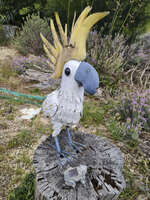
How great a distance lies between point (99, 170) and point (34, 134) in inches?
55.6

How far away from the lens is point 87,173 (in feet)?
4.33

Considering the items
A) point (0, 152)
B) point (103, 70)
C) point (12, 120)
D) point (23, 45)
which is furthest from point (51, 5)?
point (0, 152)

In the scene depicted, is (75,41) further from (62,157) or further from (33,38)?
(33,38)

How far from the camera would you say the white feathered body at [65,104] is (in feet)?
4.34

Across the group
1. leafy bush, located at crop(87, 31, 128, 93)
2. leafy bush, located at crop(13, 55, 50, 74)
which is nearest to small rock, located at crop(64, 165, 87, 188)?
leafy bush, located at crop(87, 31, 128, 93)

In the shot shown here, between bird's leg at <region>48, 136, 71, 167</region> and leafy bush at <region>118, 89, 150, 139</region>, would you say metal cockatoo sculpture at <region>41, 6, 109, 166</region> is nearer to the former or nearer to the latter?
bird's leg at <region>48, 136, 71, 167</region>

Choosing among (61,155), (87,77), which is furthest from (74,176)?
(87,77)

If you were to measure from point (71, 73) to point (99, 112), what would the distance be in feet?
6.22

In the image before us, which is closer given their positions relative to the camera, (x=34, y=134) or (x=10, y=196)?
(x=10, y=196)

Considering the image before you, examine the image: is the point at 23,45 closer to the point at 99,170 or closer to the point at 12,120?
the point at 12,120

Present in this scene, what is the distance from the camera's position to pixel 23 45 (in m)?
5.21

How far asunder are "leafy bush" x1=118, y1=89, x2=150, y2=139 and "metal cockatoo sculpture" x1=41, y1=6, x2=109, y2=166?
49.3 inches

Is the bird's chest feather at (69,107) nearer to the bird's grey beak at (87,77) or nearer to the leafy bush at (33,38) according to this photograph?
the bird's grey beak at (87,77)

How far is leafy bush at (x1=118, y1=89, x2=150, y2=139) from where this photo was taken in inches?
96.1
